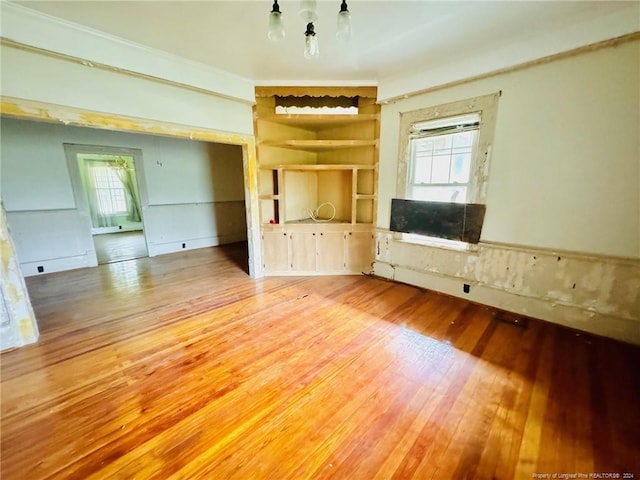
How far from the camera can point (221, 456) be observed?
136 cm

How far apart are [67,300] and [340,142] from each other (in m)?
4.29

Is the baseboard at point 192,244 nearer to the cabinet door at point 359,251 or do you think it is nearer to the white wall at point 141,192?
the white wall at point 141,192

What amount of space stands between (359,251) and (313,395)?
2632mm

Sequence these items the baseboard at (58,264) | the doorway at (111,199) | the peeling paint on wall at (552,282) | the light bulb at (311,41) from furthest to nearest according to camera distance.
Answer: the doorway at (111,199), the baseboard at (58,264), the peeling paint on wall at (552,282), the light bulb at (311,41)

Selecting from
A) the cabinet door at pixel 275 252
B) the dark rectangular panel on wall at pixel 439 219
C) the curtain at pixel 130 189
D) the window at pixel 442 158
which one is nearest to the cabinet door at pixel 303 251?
the cabinet door at pixel 275 252

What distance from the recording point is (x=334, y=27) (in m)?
2.30

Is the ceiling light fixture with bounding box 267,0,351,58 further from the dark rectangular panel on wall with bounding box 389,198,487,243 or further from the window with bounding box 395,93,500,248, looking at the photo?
the dark rectangular panel on wall with bounding box 389,198,487,243

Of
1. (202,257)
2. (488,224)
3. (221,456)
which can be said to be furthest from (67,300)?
(488,224)

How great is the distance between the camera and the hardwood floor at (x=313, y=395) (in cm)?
134

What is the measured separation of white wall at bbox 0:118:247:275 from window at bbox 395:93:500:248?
455 centimetres

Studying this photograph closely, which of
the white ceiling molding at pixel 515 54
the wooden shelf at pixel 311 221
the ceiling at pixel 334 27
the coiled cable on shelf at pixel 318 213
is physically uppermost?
the ceiling at pixel 334 27

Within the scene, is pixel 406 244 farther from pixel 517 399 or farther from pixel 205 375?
pixel 205 375

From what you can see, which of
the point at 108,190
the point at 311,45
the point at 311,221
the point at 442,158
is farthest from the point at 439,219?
the point at 108,190

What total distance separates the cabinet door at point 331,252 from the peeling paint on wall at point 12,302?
3288 millimetres
